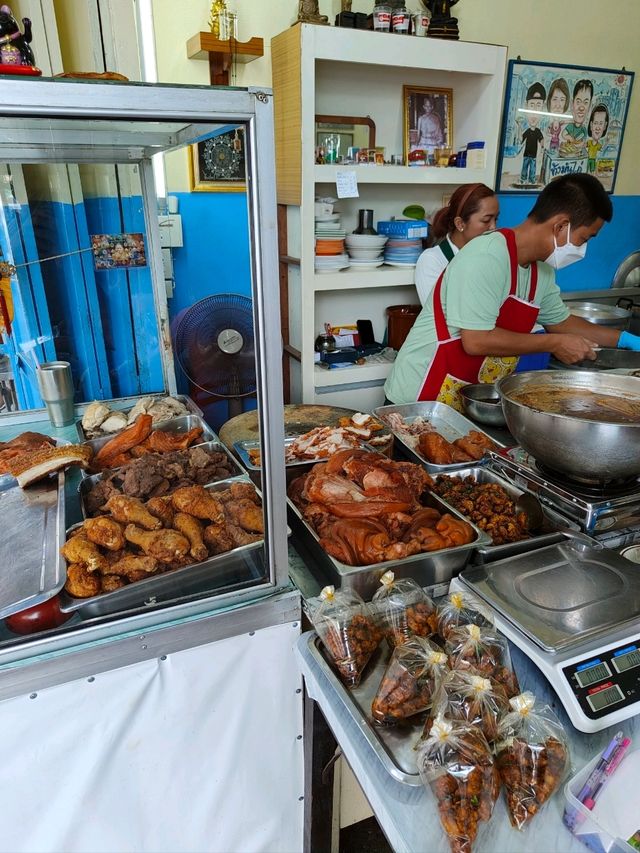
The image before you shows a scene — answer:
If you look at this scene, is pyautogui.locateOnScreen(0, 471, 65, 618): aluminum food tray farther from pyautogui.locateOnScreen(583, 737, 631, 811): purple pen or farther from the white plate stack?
the white plate stack

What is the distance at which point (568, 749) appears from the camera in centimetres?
114

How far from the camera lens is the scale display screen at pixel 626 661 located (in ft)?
3.95

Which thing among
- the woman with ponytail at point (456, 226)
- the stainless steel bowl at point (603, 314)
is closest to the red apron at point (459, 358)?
the woman with ponytail at point (456, 226)

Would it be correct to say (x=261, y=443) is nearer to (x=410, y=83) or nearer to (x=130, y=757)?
(x=130, y=757)

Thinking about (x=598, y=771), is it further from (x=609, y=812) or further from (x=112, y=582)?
(x=112, y=582)

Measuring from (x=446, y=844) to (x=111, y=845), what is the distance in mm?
850

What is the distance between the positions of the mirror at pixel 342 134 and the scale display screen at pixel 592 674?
3365 mm

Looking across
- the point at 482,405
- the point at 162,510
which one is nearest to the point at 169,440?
the point at 162,510

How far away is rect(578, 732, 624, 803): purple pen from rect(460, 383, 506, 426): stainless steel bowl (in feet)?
4.53

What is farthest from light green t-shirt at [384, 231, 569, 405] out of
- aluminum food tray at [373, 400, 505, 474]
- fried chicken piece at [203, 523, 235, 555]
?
fried chicken piece at [203, 523, 235, 555]

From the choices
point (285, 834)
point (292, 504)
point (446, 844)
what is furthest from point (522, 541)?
point (285, 834)

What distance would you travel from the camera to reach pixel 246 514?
1462 mm

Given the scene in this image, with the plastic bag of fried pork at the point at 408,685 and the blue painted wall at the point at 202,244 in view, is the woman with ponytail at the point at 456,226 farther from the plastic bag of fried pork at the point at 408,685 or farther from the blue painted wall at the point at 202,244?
the plastic bag of fried pork at the point at 408,685

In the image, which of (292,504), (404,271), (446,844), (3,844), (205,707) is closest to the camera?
(446,844)
